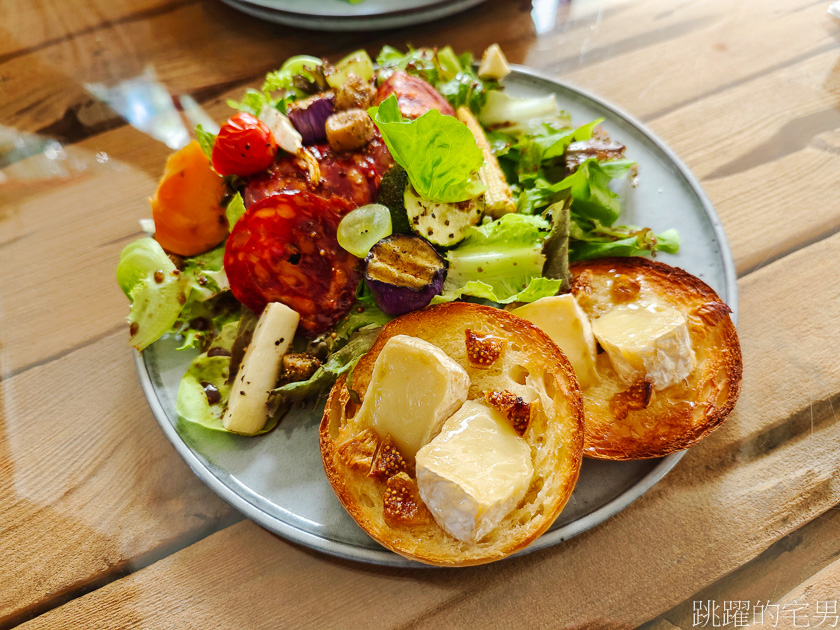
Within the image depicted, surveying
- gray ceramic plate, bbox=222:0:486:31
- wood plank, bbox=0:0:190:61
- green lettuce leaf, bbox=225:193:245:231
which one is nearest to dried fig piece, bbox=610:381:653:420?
green lettuce leaf, bbox=225:193:245:231

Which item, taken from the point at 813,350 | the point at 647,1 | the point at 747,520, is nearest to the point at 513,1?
the point at 647,1

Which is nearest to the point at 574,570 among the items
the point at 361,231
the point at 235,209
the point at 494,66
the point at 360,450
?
the point at 360,450

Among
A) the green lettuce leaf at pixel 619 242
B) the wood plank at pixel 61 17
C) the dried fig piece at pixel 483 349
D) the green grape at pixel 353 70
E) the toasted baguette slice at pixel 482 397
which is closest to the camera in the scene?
the toasted baguette slice at pixel 482 397

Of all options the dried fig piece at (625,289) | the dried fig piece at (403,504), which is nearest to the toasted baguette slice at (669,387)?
the dried fig piece at (625,289)

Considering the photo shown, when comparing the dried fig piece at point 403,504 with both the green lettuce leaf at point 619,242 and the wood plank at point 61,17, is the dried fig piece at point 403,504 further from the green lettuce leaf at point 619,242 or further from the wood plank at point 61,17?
the wood plank at point 61,17

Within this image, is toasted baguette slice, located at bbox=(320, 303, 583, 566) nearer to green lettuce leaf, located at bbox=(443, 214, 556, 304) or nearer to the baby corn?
green lettuce leaf, located at bbox=(443, 214, 556, 304)
